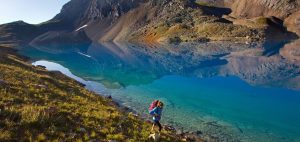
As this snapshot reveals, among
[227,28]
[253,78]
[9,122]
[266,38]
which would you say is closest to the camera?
[9,122]

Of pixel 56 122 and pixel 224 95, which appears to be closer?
pixel 56 122

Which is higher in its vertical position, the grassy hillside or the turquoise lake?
the grassy hillside

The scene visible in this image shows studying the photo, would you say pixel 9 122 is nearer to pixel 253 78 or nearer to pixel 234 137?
pixel 234 137

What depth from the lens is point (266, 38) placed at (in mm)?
Result: 169875

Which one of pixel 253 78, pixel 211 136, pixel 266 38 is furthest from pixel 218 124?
pixel 266 38

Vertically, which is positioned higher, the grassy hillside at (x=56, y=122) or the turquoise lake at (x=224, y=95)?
the grassy hillside at (x=56, y=122)

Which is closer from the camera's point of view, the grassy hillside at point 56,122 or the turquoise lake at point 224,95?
the grassy hillside at point 56,122

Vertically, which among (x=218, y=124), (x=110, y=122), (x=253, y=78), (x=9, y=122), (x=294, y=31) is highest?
(x=9, y=122)

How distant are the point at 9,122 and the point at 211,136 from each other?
2009 cm

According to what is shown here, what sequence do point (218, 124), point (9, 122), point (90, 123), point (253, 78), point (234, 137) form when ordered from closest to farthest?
point (9, 122), point (90, 123), point (234, 137), point (218, 124), point (253, 78)

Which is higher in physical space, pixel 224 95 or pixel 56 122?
pixel 56 122

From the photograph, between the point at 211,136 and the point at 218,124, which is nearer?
the point at 211,136

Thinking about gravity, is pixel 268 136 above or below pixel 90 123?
below

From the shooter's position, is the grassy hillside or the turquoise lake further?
the turquoise lake
